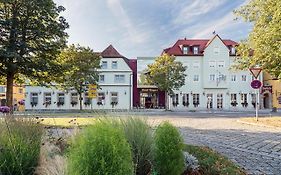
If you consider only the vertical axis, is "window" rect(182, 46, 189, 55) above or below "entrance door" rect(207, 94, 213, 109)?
above

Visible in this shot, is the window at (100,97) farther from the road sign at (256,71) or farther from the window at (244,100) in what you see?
the road sign at (256,71)

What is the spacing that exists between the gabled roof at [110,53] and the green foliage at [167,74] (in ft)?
37.2

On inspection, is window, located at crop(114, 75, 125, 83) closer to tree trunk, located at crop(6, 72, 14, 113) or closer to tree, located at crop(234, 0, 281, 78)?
tree, located at crop(234, 0, 281, 78)

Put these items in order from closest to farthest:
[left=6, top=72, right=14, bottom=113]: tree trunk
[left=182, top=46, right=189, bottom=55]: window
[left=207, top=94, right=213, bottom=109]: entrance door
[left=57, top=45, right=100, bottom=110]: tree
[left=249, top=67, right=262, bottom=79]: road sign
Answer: [left=6, top=72, right=14, bottom=113]: tree trunk → [left=249, top=67, right=262, bottom=79]: road sign → [left=57, top=45, right=100, bottom=110]: tree → [left=207, top=94, right=213, bottom=109]: entrance door → [left=182, top=46, right=189, bottom=55]: window

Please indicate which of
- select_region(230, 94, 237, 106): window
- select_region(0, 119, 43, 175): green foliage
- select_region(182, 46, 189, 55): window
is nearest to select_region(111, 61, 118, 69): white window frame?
select_region(182, 46, 189, 55): window

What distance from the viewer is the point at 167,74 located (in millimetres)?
48031

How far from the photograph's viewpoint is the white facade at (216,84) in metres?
57.7

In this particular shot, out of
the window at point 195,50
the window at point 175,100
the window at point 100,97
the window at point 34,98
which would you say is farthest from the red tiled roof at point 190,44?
the window at point 34,98

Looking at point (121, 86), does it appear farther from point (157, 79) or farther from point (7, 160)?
point (7, 160)

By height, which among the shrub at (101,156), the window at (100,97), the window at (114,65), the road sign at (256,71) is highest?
the window at (114,65)

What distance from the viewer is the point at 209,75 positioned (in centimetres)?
5812

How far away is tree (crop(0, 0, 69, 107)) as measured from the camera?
19.8 m

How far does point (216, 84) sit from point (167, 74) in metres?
14.0

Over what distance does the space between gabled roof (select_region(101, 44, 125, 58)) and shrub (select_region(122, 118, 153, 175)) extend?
53.4 metres
